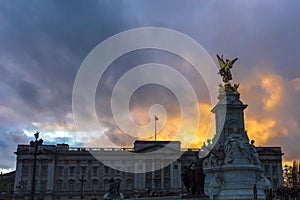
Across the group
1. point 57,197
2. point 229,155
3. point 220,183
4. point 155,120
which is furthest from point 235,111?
point 57,197

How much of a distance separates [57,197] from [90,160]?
1185 cm

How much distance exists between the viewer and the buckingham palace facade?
86500 mm

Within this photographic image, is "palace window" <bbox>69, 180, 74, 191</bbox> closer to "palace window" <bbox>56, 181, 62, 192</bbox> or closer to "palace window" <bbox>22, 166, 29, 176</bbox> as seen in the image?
"palace window" <bbox>56, 181, 62, 192</bbox>

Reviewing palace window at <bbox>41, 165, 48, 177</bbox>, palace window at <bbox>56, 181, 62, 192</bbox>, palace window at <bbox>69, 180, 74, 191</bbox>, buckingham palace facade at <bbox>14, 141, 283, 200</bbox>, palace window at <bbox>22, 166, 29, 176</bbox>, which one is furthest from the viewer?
palace window at <bbox>41, 165, 48, 177</bbox>

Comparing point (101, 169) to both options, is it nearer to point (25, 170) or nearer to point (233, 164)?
point (25, 170)

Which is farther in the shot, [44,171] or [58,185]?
[44,171]

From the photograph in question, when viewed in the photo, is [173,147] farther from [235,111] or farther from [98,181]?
[235,111]

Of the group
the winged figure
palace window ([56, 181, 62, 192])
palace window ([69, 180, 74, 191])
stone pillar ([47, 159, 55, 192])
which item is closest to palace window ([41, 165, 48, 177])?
stone pillar ([47, 159, 55, 192])

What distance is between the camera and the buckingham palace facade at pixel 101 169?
284 feet

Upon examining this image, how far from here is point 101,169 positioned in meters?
90.1

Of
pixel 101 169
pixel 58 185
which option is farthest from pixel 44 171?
pixel 101 169

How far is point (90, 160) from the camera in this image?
90.2m

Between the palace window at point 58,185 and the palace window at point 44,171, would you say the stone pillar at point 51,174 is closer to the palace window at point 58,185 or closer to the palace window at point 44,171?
the palace window at point 44,171

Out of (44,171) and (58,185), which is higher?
(44,171)
